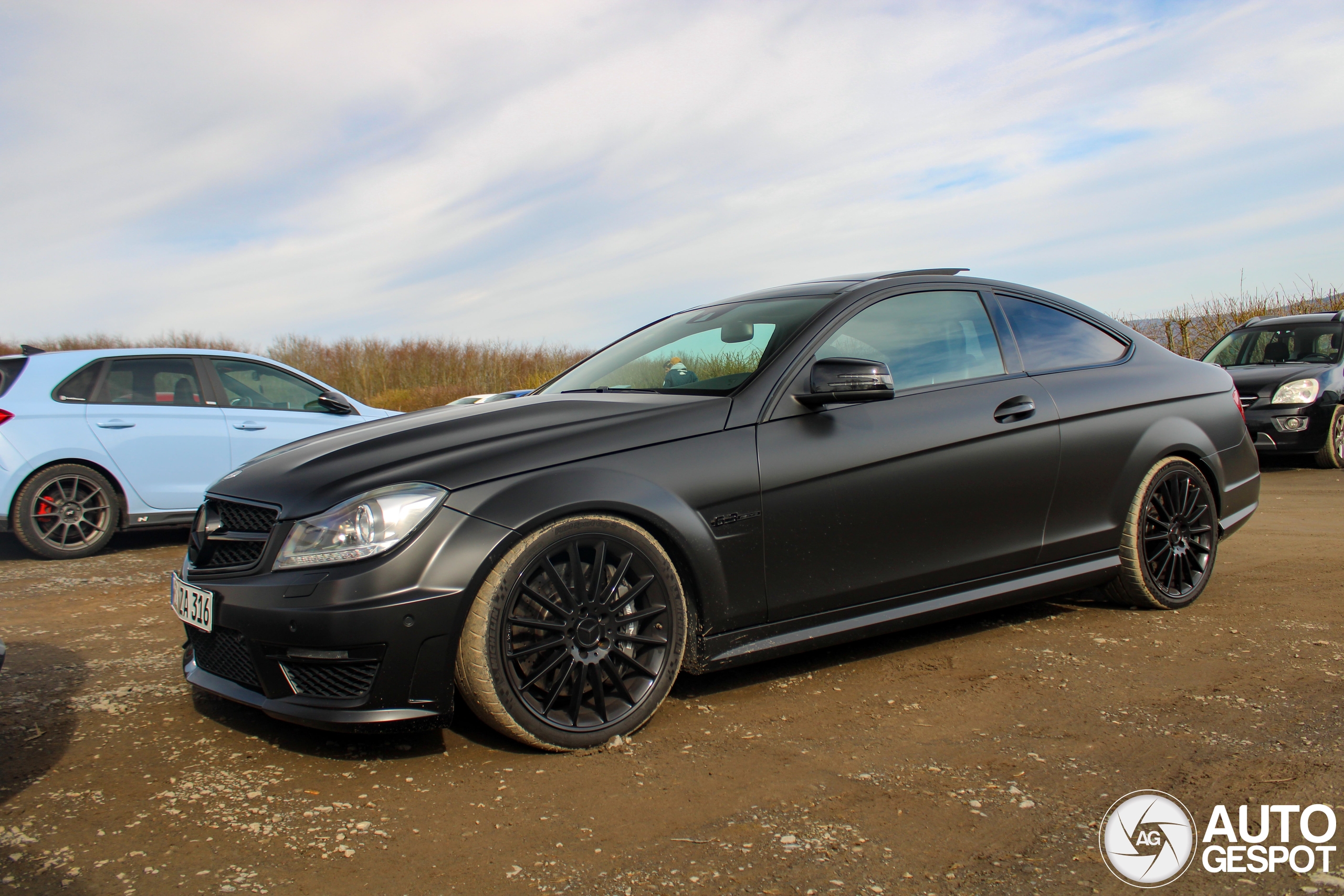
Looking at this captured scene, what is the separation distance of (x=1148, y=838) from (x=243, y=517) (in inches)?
112

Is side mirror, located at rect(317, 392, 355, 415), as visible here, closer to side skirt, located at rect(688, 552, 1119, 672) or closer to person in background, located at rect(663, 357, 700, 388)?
person in background, located at rect(663, 357, 700, 388)

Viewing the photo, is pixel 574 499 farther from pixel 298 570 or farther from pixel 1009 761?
pixel 1009 761

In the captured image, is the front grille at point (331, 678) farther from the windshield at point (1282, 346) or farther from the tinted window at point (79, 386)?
the windshield at point (1282, 346)

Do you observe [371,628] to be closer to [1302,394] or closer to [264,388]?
[264,388]

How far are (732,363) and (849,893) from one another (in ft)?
6.79

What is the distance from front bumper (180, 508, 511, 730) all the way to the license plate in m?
0.20

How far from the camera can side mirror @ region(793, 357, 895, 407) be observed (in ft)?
11.4

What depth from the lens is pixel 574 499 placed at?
3031 mm

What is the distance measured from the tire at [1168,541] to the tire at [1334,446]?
7.48 meters

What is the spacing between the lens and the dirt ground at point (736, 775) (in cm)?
237

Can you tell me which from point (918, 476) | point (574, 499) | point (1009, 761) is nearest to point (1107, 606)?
point (918, 476)

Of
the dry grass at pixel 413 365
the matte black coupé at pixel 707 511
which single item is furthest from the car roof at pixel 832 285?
the dry grass at pixel 413 365

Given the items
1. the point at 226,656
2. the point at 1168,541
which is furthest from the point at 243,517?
the point at 1168,541

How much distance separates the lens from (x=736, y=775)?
2932 millimetres
